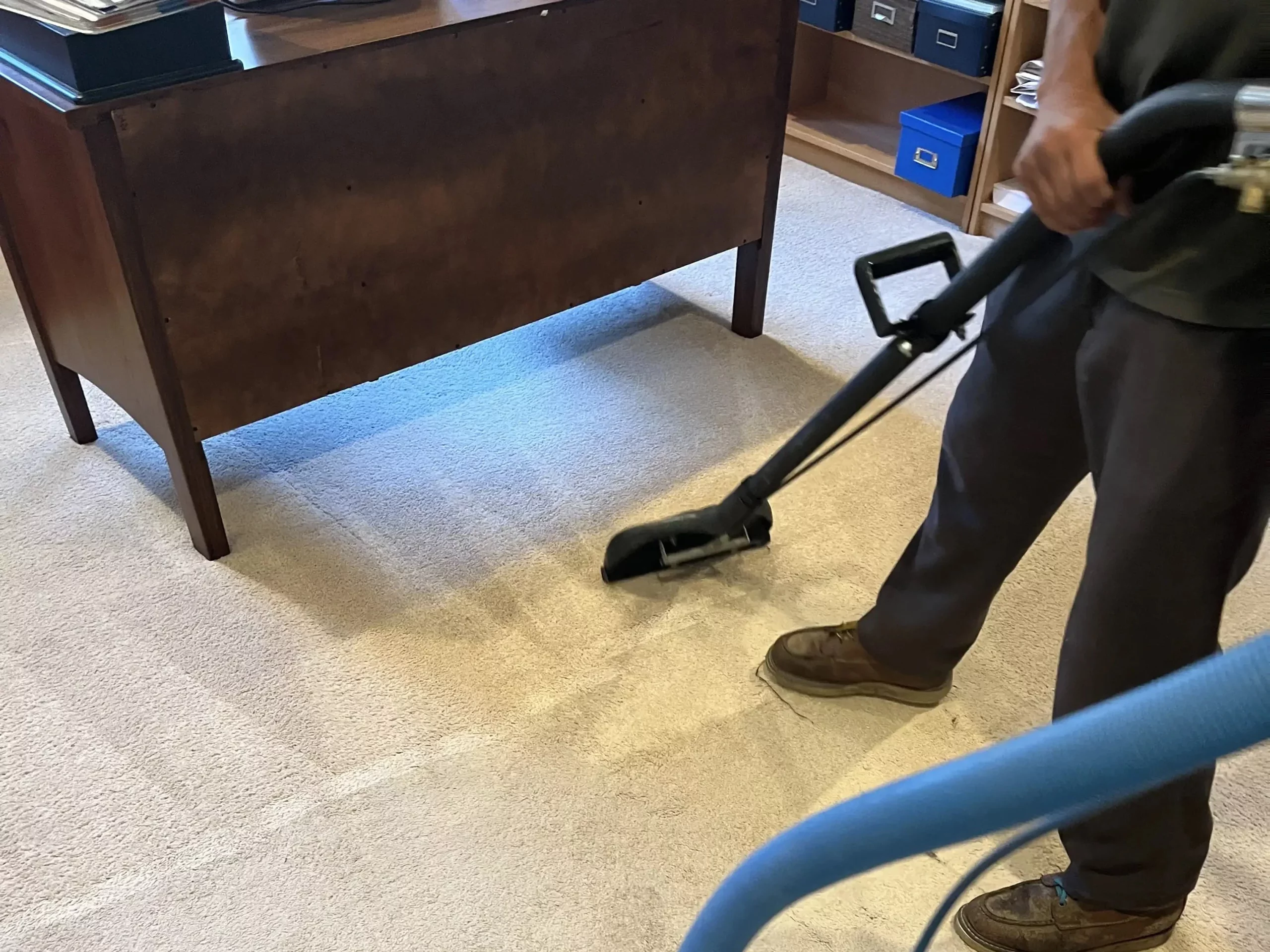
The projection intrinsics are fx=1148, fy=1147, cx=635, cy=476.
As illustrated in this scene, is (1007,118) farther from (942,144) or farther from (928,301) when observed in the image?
(928,301)

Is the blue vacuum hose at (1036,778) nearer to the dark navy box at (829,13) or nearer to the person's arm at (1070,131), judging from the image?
the person's arm at (1070,131)

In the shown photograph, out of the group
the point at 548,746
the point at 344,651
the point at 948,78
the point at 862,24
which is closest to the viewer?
the point at 548,746

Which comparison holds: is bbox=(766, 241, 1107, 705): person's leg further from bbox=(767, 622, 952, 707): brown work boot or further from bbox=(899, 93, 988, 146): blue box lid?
bbox=(899, 93, 988, 146): blue box lid

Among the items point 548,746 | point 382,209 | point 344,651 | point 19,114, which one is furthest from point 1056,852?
point 19,114

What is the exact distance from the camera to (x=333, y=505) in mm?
1954

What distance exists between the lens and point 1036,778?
0.54 m

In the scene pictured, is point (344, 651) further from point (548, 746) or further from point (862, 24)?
point (862, 24)

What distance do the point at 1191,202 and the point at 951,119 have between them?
1989mm

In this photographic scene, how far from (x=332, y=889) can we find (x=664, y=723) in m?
0.47

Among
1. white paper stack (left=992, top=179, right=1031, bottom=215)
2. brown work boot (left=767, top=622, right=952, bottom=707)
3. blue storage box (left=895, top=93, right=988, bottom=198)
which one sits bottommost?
brown work boot (left=767, top=622, right=952, bottom=707)

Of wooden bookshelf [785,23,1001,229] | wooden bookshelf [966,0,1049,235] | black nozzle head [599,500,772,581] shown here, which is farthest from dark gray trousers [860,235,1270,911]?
wooden bookshelf [785,23,1001,229]

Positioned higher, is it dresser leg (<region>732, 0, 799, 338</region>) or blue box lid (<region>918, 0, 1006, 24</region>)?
blue box lid (<region>918, 0, 1006, 24</region>)

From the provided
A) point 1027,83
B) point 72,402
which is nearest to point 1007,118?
point 1027,83

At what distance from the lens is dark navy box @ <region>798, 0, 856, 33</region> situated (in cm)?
291
